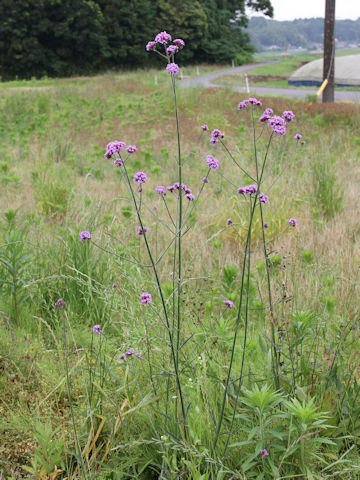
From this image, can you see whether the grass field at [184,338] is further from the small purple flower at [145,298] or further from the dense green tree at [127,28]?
the dense green tree at [127,28]

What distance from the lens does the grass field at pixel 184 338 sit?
168 cm

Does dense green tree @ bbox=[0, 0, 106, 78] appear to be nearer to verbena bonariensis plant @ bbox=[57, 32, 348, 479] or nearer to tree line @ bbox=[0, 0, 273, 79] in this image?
tree line @ bbox=[0, 0, 273, 79]

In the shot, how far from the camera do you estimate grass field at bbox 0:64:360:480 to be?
1679 mm

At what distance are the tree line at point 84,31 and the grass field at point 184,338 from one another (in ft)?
95.1

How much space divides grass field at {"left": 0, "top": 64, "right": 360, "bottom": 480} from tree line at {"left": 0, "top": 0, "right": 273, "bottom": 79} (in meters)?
29.0

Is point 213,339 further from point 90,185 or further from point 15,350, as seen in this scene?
point 90,185

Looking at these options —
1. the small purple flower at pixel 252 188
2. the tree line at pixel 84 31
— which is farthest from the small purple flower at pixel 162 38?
the tree line at pixel 84 31

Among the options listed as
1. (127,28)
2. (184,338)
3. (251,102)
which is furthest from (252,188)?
(127,28)

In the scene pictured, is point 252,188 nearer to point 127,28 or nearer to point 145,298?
point 145,298

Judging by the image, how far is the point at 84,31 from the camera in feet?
105

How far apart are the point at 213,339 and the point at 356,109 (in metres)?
8.90

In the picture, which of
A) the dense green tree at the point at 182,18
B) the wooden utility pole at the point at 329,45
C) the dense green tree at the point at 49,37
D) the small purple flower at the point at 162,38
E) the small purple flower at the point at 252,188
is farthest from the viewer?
the dense green tree at the point at 182,18

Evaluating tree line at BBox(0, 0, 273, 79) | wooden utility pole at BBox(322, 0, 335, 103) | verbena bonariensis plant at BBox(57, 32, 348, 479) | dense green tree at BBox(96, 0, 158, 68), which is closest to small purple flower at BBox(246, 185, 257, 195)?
verbena bonariensis plant at BBox(57, 32, 348, 479)

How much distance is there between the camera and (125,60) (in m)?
36.4
